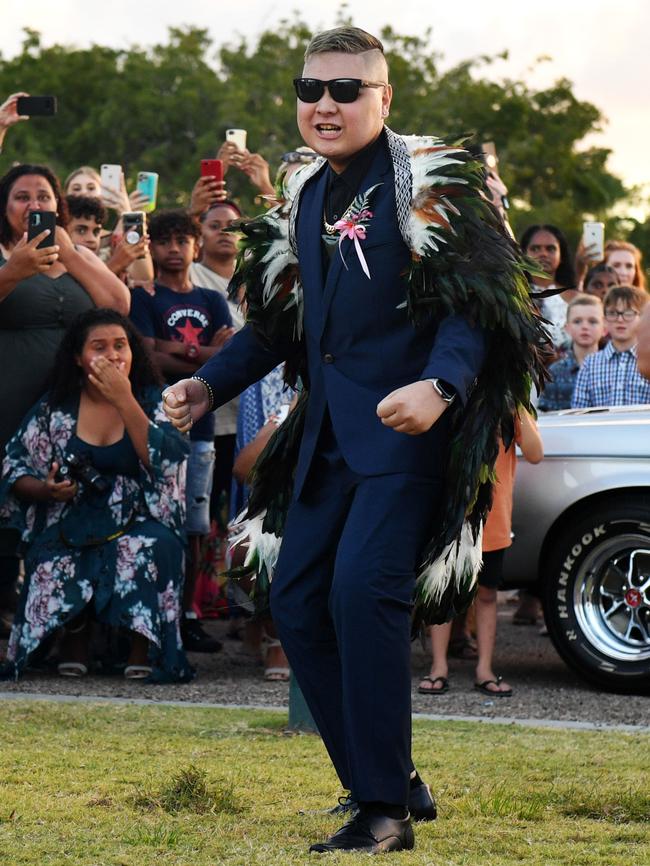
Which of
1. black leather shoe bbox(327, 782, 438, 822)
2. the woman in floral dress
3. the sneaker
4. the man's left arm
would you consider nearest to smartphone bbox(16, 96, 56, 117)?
the woman in floral dress

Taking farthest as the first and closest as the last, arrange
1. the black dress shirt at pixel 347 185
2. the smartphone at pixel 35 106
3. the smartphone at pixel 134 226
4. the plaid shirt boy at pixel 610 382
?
the plaid shirt boy at pixel 610 382 < the smartphone at pixel 134 226 < the smartphone at pixel 35 106 < the black dress shirt at pixel 347 185

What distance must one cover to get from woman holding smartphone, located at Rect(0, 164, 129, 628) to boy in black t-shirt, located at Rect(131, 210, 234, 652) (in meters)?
0.45

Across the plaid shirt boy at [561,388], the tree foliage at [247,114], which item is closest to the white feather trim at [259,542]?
the plaid shirt boy at [561,388]

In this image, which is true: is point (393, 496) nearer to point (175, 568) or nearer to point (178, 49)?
point (175, 568)

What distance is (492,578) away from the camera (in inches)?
341

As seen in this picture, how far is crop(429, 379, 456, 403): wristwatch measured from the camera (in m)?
4.43

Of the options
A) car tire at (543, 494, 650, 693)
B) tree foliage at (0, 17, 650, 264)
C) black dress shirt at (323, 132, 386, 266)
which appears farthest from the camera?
tree foliage at (0, 17, 650, 264)

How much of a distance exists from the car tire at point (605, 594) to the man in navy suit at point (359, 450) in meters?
3.86

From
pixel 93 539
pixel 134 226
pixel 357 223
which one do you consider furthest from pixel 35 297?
pixel 357 223

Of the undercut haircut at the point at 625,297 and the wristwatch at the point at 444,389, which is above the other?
the undercut haircut at the point at 625,297

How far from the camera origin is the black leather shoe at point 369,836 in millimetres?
4531

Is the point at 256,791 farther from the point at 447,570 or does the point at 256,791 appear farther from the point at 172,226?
the point at 172,226

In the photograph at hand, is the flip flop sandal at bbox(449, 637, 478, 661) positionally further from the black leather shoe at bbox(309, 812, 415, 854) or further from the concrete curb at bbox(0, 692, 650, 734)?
the black leather shoe at bbox(309, 812, 415, 854)

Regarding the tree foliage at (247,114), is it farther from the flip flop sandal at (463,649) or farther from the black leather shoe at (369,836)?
the black leather shoe at (369,836)
